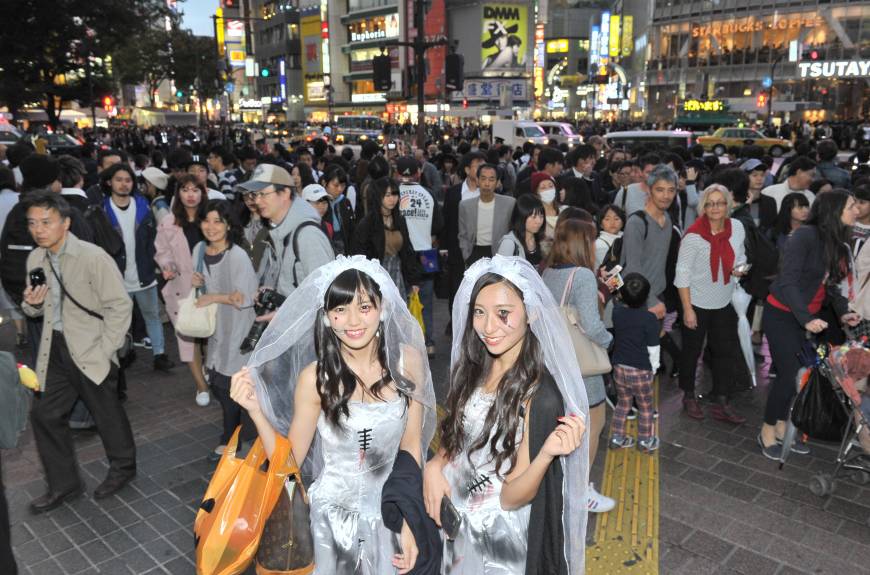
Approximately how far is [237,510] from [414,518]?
64 cm

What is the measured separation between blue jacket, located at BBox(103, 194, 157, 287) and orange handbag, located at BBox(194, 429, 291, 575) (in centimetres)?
487

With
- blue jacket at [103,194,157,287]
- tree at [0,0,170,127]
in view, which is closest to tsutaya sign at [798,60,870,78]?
tree at [0,0,170,127]

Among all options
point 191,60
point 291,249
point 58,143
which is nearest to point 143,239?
point 291,249

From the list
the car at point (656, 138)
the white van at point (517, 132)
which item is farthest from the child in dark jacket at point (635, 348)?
the white van at point (517, 132)

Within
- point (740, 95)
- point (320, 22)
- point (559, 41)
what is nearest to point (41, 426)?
point (740, 95)

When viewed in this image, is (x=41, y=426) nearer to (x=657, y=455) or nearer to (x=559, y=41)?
(x=657, y=455)

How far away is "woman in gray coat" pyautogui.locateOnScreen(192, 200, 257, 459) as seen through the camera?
4.66 meters

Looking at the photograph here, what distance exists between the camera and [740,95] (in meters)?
60.6

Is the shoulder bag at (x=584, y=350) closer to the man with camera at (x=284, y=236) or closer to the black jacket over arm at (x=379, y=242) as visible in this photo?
the man with camera at (x=284, y=236)

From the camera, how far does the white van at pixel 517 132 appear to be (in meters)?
29.7

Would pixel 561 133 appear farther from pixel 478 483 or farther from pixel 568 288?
pixel 478 483

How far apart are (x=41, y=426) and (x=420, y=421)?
3.08 m

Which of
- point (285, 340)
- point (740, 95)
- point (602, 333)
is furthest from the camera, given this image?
point (740, 95)

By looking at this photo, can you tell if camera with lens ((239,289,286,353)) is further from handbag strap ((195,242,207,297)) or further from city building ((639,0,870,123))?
city building ((639,0,870,123))
